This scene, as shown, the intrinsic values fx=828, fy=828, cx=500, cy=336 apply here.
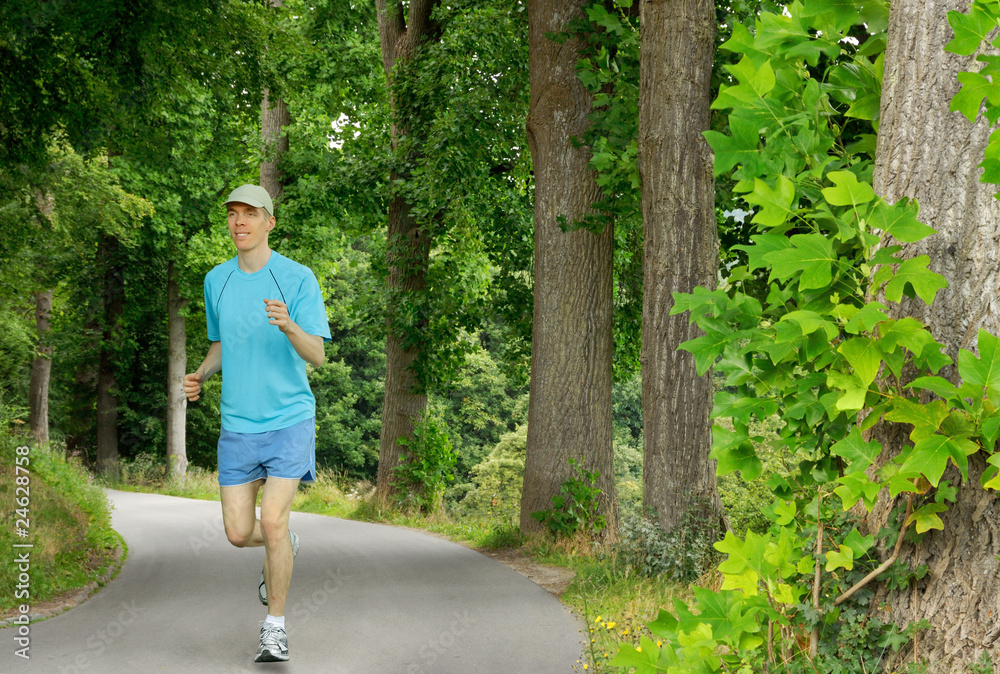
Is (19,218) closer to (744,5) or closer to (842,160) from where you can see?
(744,5)

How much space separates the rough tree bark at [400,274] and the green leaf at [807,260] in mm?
14053

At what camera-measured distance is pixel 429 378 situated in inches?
636

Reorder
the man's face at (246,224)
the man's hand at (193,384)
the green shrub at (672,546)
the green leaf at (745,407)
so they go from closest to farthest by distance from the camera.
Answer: the green leaf at (745,407)
the man's face at (246,224)
the man's hand at (193,384)
the green shrub at (672,546)

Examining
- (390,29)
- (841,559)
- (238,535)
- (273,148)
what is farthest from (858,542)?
(273,148)

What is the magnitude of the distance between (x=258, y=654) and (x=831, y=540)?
3.45m

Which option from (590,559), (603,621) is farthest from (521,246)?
(603,621)

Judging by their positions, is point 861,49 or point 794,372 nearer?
point 794,372

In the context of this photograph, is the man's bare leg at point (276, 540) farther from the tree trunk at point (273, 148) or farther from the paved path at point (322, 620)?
the tree trunk at point (273, 148)

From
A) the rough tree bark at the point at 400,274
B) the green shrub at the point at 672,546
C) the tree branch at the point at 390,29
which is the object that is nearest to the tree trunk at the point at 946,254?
the green shrub at the point at 672,546

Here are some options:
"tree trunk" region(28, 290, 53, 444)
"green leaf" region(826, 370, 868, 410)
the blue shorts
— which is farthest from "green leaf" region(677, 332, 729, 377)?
"tree trunk" region(28, 290, 53, 444)

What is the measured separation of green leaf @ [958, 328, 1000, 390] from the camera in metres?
1.87

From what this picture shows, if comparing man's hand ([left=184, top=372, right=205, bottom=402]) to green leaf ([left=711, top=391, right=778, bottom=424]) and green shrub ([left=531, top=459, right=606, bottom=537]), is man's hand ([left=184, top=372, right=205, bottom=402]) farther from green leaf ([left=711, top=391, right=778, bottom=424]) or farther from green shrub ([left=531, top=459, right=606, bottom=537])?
green shrub ([left=531, top=459, right=606, bottom=537])

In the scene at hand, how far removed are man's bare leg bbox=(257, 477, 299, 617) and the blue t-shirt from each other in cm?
36

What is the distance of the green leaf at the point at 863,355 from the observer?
200cm
